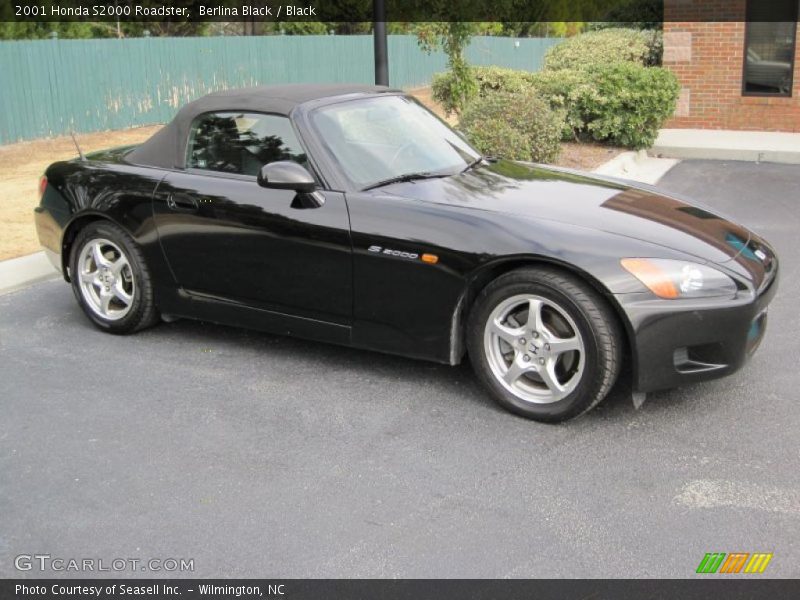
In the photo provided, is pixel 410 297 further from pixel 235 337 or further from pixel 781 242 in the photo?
pixel 781 242

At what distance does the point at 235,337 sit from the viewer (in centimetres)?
579

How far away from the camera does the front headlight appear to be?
4160mm

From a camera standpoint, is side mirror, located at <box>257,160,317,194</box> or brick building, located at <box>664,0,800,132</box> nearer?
side mirror, located at <box>257,160,317,194</box>

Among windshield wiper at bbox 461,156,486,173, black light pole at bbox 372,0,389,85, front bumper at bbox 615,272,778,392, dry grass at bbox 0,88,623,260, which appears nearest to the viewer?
front bumper at bbox 615,272,778,392

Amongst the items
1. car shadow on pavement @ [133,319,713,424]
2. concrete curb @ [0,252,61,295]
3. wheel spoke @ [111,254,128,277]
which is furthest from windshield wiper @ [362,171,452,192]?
concrete curb @ [0,252,61,295]

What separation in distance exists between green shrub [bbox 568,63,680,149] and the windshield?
24.5ft

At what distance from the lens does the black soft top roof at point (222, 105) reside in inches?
209

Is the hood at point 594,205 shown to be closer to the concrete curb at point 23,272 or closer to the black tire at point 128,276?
the black tire at point 128,276

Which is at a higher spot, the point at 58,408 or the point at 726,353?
the point at 726,353

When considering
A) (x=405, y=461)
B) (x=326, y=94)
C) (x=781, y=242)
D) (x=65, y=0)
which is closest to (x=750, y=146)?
(x=781, y=242)

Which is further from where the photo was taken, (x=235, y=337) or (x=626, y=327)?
(x=235, y=337)

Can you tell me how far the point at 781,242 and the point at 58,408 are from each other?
617cm

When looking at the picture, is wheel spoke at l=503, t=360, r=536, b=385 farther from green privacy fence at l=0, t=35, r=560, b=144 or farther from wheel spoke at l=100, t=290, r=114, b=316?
green privacy fence at l=0, t=35, r=560, b=144
